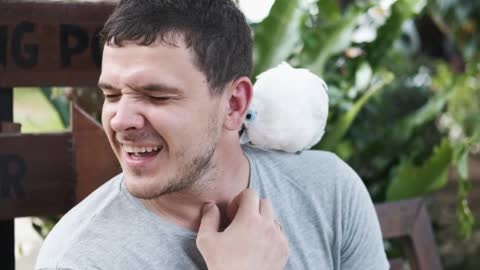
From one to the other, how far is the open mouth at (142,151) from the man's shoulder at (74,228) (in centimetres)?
11

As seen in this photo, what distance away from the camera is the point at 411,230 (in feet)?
6.89

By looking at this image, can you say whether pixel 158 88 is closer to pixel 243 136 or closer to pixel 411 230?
pixel 243 136

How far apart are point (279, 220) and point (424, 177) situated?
125cm

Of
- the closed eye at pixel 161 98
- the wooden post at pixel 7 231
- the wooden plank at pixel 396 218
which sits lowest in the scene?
the wooden plank at pixel 396 218

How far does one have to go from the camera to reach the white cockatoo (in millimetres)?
1464

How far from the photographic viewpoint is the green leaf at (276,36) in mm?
2410

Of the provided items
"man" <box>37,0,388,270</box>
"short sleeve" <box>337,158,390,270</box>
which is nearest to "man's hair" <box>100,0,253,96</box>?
"man" <box>37,0,388,270</box>

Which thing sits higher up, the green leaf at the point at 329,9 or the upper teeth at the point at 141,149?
the green leaf at the point at 329,9

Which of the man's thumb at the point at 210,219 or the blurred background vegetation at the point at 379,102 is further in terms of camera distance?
the blurred background vegetation at the point at 379,102

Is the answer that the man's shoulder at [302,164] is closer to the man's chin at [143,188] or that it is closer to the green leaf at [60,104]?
the man's chin at [143,188]

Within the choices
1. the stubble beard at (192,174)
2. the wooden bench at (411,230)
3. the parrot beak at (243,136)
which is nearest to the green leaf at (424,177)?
the wooden bench at (411,230)

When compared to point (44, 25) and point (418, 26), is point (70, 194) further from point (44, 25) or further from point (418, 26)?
point (418, 26)

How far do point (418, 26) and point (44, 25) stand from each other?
200 inches

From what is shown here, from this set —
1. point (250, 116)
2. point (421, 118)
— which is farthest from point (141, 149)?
point (421, 118)
